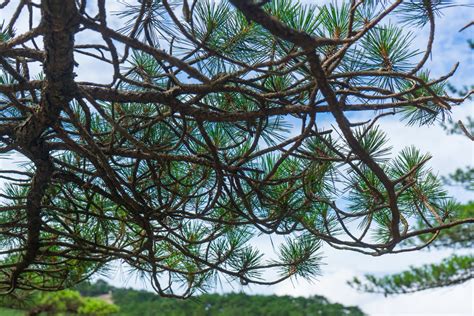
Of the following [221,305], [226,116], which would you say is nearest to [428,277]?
[221,305]

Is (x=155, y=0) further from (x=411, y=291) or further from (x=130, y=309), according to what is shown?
(x=130, y=309)

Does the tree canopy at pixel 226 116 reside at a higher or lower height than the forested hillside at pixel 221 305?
lower

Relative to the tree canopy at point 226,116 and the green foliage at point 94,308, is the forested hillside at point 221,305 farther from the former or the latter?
the tree canopy at point 226,116

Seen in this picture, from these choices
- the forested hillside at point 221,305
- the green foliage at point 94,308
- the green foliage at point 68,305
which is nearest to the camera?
the green foliage at point 68,305

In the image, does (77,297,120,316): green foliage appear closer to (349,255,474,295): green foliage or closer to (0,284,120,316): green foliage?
(0,284,120,316): green foliage

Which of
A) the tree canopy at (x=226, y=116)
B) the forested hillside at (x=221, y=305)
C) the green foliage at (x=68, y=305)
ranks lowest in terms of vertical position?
the tree canopy at (x=226, y=116)

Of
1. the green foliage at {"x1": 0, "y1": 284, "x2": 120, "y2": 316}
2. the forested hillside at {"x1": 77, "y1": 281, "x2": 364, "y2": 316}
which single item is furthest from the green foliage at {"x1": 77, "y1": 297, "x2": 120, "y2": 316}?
the forested hillside at {"x1": 77, "y1": 281, "x2": 364, "y2": 316}

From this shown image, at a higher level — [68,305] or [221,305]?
[221,305]

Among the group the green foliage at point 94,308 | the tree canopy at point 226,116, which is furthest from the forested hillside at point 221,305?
the tree canopy at point 226,116

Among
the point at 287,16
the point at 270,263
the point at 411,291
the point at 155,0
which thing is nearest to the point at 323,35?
the point at 287,16

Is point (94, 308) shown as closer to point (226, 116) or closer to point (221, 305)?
point (221, 305)

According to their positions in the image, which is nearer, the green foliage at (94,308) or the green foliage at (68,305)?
the green foliage at (68,305)

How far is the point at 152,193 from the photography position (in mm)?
1104

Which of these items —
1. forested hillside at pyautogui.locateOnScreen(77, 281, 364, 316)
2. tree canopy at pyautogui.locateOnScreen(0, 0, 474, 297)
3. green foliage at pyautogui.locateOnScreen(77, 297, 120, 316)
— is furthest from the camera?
forested hillside at pyautogui.locateOnScreen(77, 281, 364, 316)
